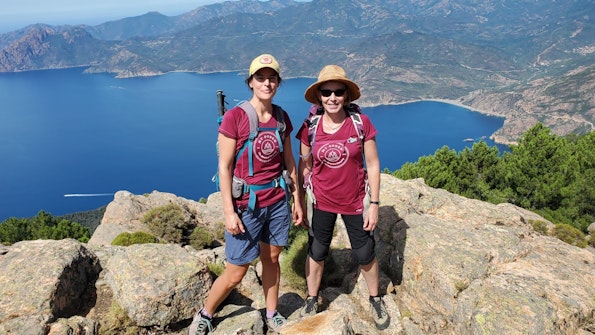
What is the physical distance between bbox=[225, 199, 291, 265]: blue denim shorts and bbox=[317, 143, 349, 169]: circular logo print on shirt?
2.71 feet

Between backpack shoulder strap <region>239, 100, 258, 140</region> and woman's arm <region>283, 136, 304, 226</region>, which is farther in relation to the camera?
woman's arm <region>283, 136, 304, 226</region>

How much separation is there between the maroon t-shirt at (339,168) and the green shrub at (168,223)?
10.4 m

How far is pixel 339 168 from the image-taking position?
4.90 metres

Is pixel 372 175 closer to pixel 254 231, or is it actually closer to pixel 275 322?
pixel 254 231

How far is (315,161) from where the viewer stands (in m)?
5.02

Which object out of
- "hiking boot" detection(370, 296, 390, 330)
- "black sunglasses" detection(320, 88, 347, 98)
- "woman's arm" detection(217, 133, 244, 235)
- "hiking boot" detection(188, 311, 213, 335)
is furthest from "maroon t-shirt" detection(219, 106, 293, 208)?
"hiking boot" detection(370, 296, 390, 330)

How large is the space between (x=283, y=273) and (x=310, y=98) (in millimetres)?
3876

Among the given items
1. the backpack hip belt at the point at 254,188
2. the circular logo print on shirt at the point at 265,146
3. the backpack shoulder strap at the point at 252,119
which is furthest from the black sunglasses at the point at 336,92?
the backpack hip belt at the point at 254,188

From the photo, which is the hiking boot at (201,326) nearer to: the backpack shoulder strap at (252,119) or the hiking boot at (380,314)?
the hiking boot at (380,314)

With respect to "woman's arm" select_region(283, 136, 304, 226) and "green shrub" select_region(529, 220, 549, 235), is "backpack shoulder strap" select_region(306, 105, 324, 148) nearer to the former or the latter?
"woman's arm" select_region(283, 136, 304, 226)

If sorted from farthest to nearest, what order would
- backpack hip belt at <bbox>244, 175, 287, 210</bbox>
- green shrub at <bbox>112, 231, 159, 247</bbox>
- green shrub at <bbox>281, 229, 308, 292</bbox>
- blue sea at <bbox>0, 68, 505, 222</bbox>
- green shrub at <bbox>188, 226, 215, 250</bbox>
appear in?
blue sea at <bbox>0, 68, 505, 222</bbox>
green shrub at <bbox>188, 226, 215, 250</bbox>
green shrub at <bbox>112, 231, 159, 247</bbox>
green shrub at <bbox>281, 229, 308, 292</bbox>
backpack hip belt at <bbox>244, 175, 287, 210</bbox>

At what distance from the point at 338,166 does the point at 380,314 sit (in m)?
2.57

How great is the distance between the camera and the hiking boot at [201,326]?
5.06m

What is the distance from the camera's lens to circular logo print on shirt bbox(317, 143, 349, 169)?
4789 mm
